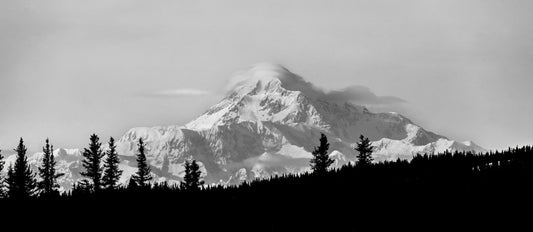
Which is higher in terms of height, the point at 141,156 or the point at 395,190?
the point at 141,156

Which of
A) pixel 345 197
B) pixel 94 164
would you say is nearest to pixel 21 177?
pixel 94 164

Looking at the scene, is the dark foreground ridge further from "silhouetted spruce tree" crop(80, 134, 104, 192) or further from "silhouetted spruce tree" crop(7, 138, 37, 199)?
"silhouetted spruce tree" crop(80, 134, 104, 192)

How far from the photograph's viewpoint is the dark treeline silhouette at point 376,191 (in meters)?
18.3

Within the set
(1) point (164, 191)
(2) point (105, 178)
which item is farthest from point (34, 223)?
(2) point (105, 178)

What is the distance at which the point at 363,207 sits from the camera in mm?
19453

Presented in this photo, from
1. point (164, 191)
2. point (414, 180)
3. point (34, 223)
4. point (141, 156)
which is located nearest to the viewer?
point (414, 180)

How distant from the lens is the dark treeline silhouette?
59.9ft

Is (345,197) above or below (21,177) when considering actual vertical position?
below

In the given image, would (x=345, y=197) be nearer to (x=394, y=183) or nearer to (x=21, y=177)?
(x=394, y=183)

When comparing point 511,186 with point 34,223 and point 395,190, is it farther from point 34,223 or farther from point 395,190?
point 34,223

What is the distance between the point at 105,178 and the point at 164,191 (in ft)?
209

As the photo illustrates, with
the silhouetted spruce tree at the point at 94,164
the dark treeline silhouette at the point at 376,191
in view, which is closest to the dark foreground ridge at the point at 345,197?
the dark treeline silhouette at the point at 376,191

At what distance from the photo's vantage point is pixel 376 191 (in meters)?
20.8

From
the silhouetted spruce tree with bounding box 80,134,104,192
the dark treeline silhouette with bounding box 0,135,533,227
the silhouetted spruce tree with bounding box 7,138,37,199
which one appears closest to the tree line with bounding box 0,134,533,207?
the dark treeline silhouette with bounding box 0,135,533,227
